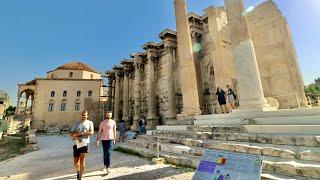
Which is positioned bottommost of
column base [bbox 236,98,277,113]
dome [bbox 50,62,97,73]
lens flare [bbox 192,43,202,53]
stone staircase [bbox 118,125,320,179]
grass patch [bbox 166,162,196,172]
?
grass patch [bbox 166,162,196,172]

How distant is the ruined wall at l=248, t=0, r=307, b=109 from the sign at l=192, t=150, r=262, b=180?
1058 centimetres

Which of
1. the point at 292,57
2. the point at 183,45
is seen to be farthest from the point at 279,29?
the point at 183,45

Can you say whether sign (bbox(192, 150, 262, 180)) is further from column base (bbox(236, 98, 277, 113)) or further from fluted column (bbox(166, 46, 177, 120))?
fluted column (bbox(166, 46, 177, 120))

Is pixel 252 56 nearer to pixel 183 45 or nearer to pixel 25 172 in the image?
pixel 183 45

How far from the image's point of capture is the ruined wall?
11648mm

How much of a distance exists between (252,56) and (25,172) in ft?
32.6

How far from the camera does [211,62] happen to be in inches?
575

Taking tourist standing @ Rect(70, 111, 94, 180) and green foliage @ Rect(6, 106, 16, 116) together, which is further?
green foliage @ Rect(6, 106, 16, 116)

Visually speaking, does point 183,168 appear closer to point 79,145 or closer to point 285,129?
point 79,145

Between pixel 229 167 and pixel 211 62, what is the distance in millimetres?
12298

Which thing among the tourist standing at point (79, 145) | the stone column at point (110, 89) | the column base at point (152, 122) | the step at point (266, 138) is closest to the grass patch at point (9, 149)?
the tourist standing at point (79, 145)

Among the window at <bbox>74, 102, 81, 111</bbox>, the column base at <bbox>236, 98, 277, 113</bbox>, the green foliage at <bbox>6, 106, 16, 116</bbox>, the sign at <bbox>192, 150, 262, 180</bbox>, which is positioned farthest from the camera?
the green foliage at <bbox>6, 106, 16, 116</bbox>

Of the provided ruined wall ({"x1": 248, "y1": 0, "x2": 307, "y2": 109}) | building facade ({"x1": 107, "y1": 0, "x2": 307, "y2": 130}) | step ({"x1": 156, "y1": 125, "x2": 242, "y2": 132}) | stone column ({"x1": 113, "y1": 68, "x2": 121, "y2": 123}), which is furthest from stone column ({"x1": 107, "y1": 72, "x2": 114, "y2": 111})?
ruined wall ({"x1": 248, "y1": 0, "x2": 307, "y2": 109})

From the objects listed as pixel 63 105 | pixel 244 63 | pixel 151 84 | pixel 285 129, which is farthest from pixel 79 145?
pixel 63 105
